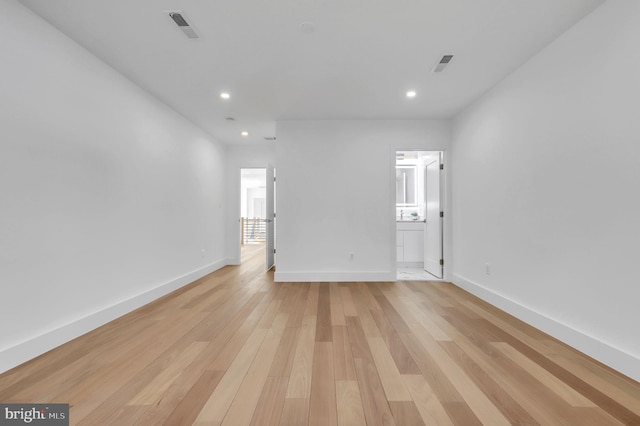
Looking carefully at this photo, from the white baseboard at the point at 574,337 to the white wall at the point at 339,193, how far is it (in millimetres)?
1620

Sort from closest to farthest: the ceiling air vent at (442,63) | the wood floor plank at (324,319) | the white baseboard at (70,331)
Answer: the white baseboard at (70,331) < the wood floor plank at (324,319) < the ceiling air vent at (442,63)

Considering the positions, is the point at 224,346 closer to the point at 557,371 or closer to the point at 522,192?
the point at 557,371

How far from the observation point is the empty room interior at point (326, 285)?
1.59 meters

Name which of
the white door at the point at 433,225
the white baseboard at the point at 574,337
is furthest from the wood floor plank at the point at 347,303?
the white door at the point at 433,225

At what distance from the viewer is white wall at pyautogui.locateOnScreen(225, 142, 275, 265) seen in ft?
19.1

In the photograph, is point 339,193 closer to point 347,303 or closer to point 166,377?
point 347,303

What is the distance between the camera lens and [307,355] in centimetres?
197

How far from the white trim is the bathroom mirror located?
231cm

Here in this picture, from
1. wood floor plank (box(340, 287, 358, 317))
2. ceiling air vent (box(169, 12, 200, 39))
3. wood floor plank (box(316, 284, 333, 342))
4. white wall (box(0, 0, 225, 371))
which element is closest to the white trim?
wood floor plank (box(340, 287, 358, 317))

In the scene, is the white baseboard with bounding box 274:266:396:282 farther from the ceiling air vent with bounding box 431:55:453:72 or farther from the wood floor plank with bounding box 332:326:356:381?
the ceiling air vent with bounding box 431:55:453:72

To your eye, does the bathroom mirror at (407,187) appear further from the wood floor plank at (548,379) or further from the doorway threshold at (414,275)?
the wood floor plank at (548,379)

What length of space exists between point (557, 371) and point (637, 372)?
432 millimetres

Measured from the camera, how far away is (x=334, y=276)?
4285mm

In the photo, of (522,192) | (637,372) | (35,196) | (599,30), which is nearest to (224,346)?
(35,196)
